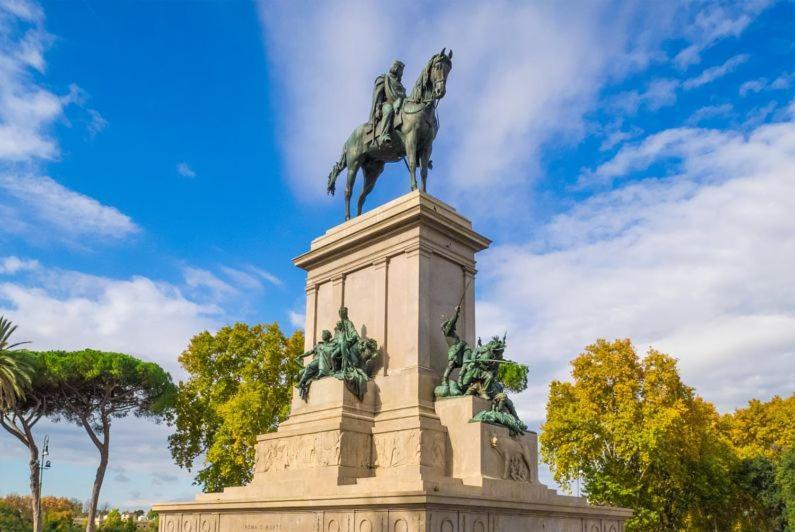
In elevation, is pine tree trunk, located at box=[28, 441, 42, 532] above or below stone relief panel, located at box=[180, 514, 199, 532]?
above

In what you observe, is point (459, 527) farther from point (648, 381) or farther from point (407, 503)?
point (648, 381)

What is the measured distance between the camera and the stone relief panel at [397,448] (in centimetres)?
1611

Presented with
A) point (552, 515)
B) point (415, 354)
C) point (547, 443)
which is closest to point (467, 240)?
point (415, 354)

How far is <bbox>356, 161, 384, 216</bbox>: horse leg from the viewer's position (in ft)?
74.2

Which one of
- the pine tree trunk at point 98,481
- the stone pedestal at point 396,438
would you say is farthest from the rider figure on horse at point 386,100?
the pine tree trunk at point 98,481

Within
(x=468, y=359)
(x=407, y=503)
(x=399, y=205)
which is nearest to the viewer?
(x=407, y=503)

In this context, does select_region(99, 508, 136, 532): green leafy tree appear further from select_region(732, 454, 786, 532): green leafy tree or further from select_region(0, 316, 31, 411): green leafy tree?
select_region(732, 454, 786, 532): green leafy tree

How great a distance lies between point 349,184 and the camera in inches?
882

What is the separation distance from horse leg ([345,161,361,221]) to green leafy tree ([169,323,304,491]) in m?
18.6

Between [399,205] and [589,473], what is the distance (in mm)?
23196

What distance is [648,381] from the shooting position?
37.9 m

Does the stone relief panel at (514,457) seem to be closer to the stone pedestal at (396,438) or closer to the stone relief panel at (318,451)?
the stone pedestal at (396,438)

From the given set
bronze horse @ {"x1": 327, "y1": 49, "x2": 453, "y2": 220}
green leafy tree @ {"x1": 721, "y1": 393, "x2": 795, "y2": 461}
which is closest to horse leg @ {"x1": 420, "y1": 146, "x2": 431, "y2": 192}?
bronze horse @ {"x1": 327, "y1": 49, "x2": 453, "y2": 220}

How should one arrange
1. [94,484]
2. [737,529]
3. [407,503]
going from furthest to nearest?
1. [737,529]
2. [94,484]
3. [407,503]
